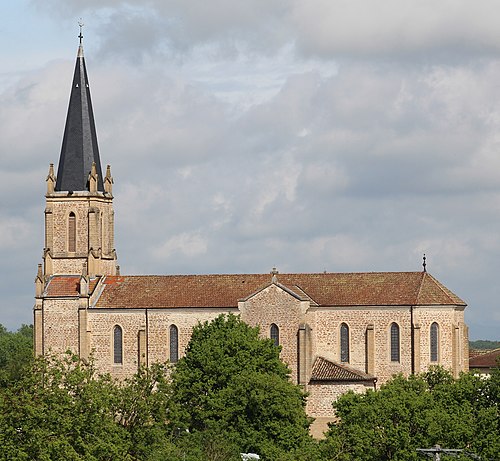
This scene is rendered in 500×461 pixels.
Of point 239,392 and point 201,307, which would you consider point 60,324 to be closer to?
point 201,307

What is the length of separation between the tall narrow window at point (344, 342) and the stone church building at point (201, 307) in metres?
0.06

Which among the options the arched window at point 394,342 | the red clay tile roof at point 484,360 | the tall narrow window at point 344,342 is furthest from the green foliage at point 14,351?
the arched window at point 394,342

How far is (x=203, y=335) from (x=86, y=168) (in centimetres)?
1700

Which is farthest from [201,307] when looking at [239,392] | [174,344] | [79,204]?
[239,392]

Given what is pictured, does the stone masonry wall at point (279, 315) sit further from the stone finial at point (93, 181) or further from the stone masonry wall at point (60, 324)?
the stone finial at point (93, 181)

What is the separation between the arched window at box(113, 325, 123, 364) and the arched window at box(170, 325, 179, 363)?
10.6 ft

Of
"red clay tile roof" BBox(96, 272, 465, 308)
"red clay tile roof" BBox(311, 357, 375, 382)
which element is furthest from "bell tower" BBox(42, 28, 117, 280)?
"red clay tile roof" BBox(311, 357, 375, 382)

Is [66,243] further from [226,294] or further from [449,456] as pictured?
[449,456]

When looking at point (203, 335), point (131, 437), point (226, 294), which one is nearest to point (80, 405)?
point (131, 437)

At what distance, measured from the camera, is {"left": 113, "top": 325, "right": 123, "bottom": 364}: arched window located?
91000mm

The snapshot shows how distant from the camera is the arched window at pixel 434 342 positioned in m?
87.1

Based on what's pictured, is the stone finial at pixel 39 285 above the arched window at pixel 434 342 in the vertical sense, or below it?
above

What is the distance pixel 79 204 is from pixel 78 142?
408 centimetres

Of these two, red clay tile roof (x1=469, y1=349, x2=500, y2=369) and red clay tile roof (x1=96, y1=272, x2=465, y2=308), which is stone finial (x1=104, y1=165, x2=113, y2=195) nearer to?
red clay tile roof (x1=96, y1=272, x2=465, y2=308)
